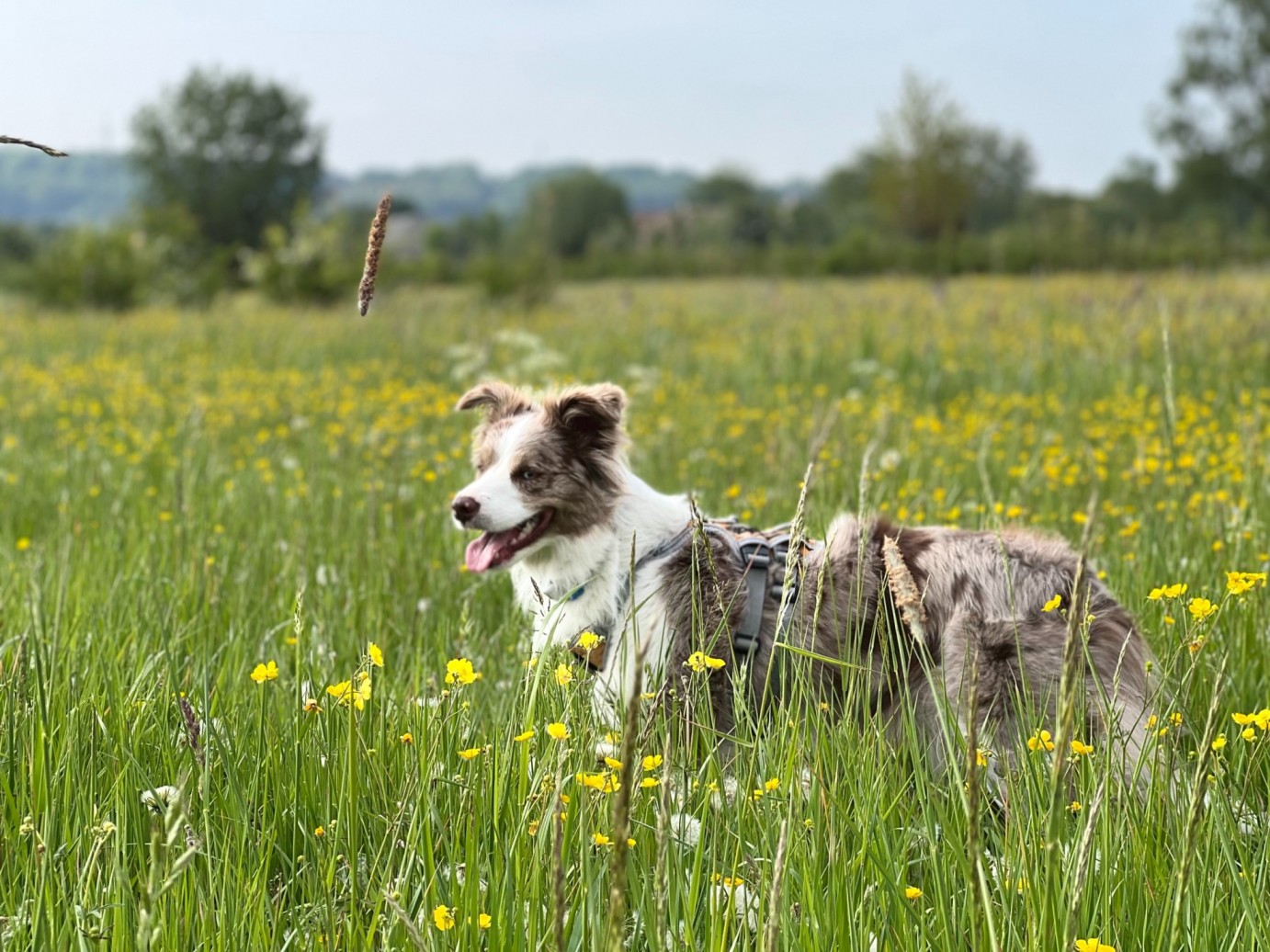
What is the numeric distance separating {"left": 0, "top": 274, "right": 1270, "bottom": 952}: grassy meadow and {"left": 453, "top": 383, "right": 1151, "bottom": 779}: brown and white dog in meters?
0.20

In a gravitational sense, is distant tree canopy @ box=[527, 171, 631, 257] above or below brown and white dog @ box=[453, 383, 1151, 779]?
above

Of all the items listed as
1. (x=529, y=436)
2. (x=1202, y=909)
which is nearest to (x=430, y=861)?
(x=1202, y=909)

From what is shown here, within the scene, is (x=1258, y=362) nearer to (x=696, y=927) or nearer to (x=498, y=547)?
(x=498, y=547)

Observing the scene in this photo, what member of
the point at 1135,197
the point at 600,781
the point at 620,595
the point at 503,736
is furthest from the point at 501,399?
the point at 1135,197

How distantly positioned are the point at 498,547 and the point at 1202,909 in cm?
225

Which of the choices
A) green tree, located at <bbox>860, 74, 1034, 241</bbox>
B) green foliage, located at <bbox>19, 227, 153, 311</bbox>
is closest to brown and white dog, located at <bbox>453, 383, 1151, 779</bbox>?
green foliage, located at <bbox>19, 227, 153, 311</bbox>

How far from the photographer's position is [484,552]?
11.5 ft

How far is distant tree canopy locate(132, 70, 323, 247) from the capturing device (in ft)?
210

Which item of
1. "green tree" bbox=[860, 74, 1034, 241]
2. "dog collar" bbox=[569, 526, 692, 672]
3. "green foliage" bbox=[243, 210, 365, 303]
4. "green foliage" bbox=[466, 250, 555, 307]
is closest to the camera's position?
"dog collar" bbox=[569, 526, 692, 672]

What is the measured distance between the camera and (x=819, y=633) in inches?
128

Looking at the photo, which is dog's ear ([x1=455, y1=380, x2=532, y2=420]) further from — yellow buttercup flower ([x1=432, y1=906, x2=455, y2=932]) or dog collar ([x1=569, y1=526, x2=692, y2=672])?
yellow buttercup flower ([x1=432, y1=906, x2=455, y2=932])

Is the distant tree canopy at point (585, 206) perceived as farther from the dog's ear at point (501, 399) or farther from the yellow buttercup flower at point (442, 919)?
the yellow buttercup flower at point (442, 919)

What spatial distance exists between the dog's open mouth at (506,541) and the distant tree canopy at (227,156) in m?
64.4

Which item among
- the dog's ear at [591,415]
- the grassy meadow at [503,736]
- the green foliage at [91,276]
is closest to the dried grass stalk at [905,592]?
the grassy meadow at [503,736]
